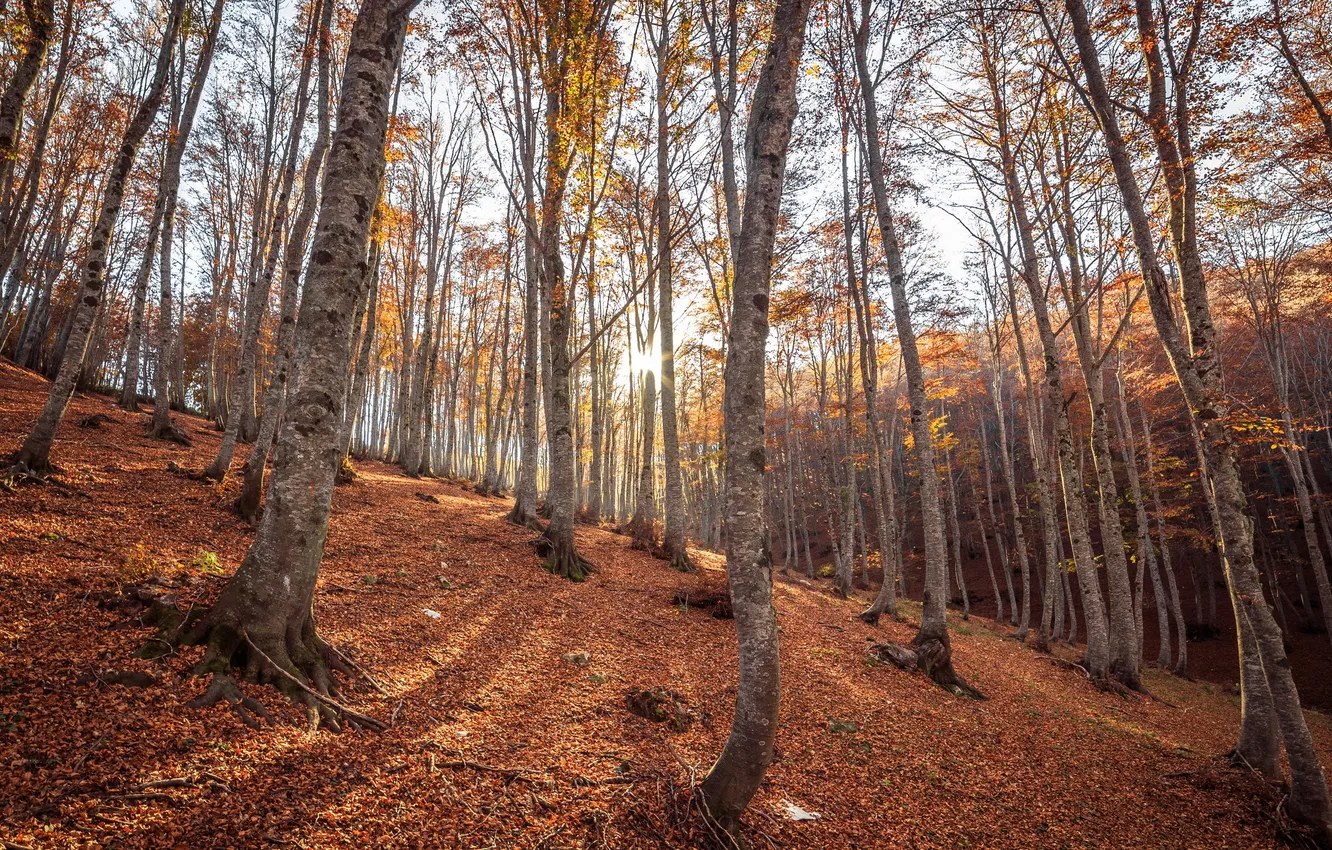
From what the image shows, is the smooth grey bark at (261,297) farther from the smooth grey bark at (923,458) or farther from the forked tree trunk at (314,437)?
the smooth grey bark at (923,458)

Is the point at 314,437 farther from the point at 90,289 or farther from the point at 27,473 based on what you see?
the point at 90,289

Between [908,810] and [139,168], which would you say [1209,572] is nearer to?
[908,810]

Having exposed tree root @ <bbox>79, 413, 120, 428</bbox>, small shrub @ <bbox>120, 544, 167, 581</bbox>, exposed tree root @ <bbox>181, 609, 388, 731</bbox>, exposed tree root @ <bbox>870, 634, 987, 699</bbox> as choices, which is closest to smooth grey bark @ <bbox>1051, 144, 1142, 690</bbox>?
exposed tree root @ <bbox>870, 634, 987, 699</bbox>

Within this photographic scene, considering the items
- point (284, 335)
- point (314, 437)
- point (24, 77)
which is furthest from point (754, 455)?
point (24, 77)

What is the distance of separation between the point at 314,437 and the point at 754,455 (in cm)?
371

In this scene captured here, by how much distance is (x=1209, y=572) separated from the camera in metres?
26.0

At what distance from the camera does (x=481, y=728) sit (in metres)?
4.21

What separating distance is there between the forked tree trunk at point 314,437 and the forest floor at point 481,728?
307 mm

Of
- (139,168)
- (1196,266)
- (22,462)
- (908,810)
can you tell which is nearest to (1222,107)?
(1196,266)

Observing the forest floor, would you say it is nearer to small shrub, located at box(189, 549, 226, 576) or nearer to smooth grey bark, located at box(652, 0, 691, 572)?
small shrub, located at box(189, 549, 226, 576)

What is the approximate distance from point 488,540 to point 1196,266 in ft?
38.9

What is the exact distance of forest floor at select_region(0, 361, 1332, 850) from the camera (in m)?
2.87

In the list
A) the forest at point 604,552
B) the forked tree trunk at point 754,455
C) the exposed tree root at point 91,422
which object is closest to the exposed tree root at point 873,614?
the forest at point 604,552

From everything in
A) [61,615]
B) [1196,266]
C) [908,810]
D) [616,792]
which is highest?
[1196,266]
